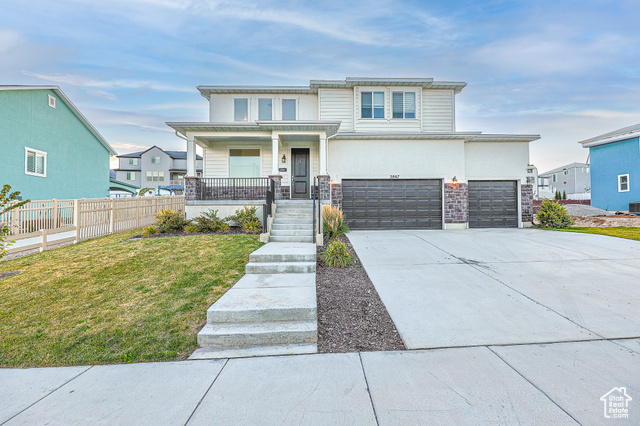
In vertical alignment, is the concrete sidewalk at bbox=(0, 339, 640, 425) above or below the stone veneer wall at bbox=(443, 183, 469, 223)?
below

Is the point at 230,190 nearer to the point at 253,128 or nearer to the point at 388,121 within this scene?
the point at 253,128

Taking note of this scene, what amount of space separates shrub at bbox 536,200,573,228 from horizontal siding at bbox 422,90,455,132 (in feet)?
18.4

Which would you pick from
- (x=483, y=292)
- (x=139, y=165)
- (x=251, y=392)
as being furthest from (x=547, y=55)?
(x=139, y=165)

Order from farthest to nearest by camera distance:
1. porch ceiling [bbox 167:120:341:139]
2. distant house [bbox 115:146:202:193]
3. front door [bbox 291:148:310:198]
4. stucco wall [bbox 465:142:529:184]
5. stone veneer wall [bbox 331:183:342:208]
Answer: distant house [bbox 115:146:202:193] < front door [bbox 291:148:310:198] < stucco wall [bbox 465:142:529:184] < stone veneer wall [bbox 331:183:342:208] < porch ceiling [bbox 167:120:341:139]

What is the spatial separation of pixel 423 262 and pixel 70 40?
1555cm

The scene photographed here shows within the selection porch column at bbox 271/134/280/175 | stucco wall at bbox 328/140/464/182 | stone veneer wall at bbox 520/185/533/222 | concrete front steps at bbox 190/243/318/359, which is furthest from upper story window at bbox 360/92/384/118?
concrete front steps at bbox 190/243/318/359

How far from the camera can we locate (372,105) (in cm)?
1303

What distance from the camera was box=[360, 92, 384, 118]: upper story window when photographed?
513 inches

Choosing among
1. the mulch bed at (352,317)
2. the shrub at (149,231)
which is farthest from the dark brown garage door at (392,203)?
the shrub at (149,231)

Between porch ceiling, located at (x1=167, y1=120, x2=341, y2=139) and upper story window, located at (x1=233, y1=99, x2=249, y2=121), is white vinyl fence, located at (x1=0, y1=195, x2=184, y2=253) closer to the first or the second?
porch ceiling, located at (x1=167, y1=120, x2=341, y2=139)

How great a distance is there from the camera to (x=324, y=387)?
2.27m

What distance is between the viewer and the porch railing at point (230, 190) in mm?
11461

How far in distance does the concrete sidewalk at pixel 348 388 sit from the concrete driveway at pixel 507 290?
31cm

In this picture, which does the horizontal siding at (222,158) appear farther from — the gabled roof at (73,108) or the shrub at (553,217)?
the shrub at (553,217)
